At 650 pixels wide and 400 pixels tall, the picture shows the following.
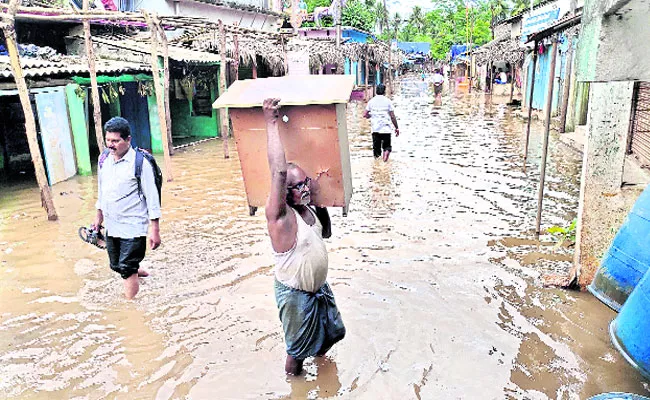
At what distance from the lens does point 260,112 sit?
10.2 feet

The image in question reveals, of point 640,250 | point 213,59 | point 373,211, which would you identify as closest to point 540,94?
point 213,59

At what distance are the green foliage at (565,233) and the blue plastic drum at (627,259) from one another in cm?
156

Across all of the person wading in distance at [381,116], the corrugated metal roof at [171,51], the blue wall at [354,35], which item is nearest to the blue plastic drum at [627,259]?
the person wading in distance at [381,116]

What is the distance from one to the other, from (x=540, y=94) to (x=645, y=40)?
53.6 feet

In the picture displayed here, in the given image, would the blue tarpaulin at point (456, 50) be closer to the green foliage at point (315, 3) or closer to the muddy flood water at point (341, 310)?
the green foliage at point (315, 3)

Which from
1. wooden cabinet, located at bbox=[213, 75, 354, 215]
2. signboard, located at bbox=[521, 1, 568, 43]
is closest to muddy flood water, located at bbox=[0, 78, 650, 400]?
wooden cabinet, located at bbox=[213, 75, 354, 215]

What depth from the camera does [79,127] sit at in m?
10.2

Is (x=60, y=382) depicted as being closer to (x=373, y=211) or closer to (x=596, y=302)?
(x=596, y=302)

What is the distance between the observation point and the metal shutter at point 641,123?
6.13 meters

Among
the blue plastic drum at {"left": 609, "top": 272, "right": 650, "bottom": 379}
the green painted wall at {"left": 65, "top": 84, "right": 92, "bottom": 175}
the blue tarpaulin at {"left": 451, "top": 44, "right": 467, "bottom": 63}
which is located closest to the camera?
the blue plastic drum at {"left": 609, "top": 272, "right": 650, "bottom": 379}

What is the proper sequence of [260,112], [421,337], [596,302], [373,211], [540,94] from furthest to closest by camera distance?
1. [540,94]
2. [373,211]
3. [596,302]
4. [421,337]
5. [260,112]

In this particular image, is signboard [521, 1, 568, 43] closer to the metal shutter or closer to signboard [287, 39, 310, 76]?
signboard [287, 39, 310, 76]

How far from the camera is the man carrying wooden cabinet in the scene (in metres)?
2.93

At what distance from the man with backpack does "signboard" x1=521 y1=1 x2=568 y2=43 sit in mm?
12687
